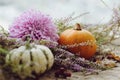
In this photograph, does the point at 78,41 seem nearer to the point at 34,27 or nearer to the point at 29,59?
the point at 34,27

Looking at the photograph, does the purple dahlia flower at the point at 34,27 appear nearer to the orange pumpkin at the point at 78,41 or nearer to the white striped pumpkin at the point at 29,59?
the orange pumpkin at the point at 78,41

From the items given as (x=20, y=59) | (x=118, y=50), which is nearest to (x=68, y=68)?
(x=20, y=59)

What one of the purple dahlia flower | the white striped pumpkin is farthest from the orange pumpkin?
the white striped pumpkin

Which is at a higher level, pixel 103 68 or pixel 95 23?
pixel 95 23

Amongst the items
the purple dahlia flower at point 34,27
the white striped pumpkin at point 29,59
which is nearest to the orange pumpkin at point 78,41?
the purple dahlia flower at point 34,27

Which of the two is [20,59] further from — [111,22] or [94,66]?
[111,22]

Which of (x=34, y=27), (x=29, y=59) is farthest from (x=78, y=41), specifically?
(x=29, y=59)

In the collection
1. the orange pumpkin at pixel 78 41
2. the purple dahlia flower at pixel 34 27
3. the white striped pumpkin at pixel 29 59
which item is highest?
the purple dahlia flower at pixel 34 27

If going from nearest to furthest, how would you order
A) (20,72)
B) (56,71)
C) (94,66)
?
(20,72)
(56,71)
(94,66)
